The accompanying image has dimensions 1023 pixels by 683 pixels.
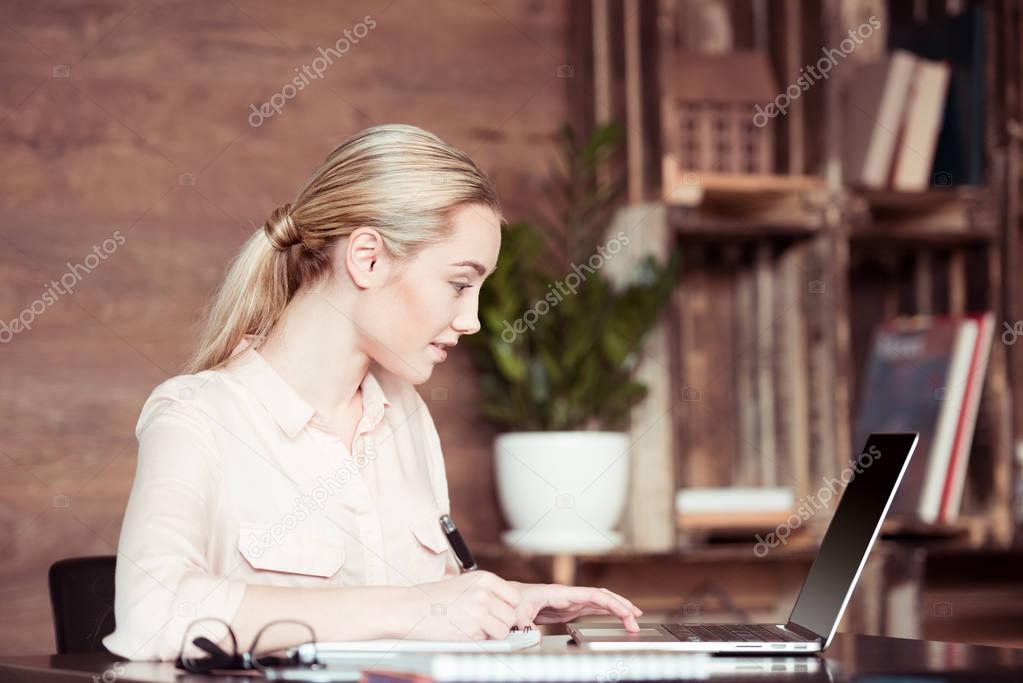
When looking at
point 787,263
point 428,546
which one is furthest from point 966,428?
point 428,546

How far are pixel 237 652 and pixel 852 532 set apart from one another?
0.64m

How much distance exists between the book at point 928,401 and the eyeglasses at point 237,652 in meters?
1.89

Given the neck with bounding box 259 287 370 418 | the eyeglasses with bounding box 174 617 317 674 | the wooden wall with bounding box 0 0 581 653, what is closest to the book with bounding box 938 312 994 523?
the wooden wall with bounding box 0 0 581 653

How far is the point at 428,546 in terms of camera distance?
1758 mm

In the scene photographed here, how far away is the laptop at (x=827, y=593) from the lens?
1255 millimetres

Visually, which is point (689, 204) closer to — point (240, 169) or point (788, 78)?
point (788, 78)

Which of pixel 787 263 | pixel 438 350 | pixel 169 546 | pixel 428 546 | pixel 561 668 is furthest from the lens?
pixel 787 263

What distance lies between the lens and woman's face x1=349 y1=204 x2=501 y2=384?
1.60m

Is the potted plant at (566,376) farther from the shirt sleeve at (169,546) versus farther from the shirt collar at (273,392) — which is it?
the shirt sleeve at (169,546)

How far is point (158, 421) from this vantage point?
1477 mm

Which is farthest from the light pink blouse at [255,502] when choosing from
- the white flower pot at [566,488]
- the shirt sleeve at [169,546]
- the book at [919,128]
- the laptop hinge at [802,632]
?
the book at [919,128]

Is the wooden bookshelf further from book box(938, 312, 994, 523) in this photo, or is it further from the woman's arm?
the woman's arm

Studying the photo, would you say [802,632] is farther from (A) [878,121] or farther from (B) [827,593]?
(A) [878,121]

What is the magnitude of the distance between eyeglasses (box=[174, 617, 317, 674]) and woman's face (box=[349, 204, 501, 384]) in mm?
483
